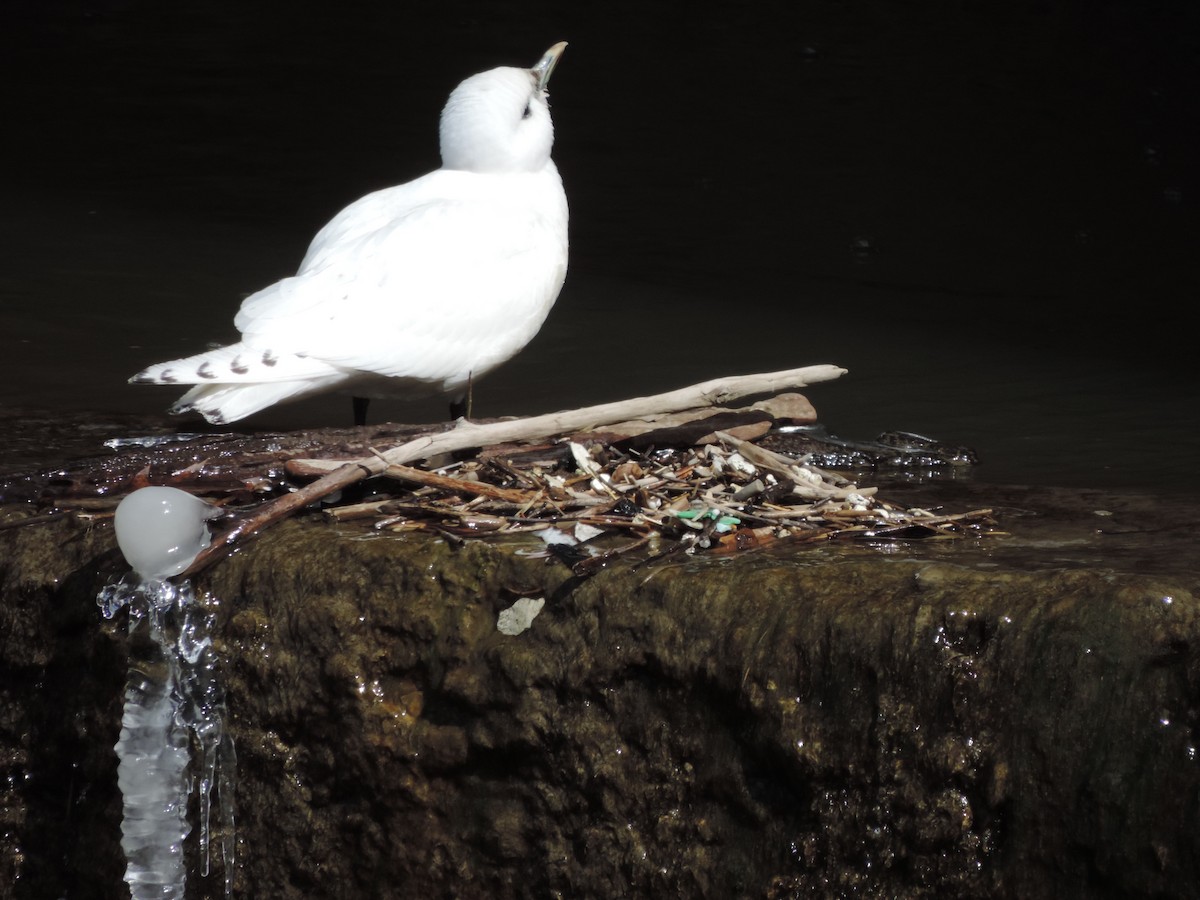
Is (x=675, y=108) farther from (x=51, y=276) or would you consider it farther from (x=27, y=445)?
(x=27, y=445)

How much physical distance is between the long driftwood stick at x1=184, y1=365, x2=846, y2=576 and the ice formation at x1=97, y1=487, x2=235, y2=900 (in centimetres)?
7

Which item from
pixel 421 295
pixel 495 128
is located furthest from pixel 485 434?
pixel 495 128

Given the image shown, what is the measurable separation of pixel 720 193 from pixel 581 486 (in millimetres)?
6346

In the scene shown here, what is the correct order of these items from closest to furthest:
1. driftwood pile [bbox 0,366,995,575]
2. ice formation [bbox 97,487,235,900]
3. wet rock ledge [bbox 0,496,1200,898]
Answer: wet rock ledge [bbox 0,496,1200,898], driftwood pile [bbox 0,366,995,575], ice formation [bbox 97,487,235,900]

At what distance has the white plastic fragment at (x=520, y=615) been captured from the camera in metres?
2.44

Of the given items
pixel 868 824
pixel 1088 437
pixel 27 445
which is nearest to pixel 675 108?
pixel 1088 437

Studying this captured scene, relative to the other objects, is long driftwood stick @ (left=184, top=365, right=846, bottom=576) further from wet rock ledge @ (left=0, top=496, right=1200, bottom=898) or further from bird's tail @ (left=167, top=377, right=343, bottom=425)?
Result: bird's tail @ (left=167, top=377, right=343, bottom=425)

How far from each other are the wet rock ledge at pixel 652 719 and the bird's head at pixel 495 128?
5.64 ft

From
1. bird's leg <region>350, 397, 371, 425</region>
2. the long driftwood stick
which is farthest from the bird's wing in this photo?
the long driftwood stick

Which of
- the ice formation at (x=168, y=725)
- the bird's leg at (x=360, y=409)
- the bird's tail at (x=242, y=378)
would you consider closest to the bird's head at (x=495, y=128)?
the bird's leg at (x=360, y=409)

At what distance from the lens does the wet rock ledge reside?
204cm

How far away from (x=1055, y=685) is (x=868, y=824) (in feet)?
1.12

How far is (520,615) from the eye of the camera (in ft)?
8.04

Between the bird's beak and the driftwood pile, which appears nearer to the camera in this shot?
the driftwood pile
